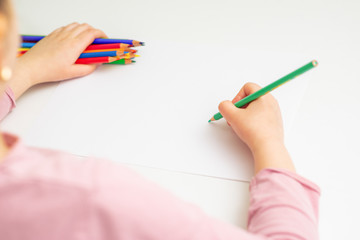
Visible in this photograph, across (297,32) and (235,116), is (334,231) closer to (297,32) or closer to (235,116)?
(235,116)

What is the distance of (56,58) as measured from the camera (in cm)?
69

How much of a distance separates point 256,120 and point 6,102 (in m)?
0.35

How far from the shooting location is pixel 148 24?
770mm

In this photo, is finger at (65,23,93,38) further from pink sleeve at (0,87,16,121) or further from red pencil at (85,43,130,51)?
pink sleeve at (0,87,16,121)

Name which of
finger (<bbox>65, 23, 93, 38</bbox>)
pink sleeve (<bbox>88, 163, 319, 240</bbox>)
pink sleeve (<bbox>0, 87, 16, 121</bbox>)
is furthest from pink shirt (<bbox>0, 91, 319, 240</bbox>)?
finger (<bbox>65, 23, 93, 38</bbox>)

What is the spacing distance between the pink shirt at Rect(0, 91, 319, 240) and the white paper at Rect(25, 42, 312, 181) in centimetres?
17

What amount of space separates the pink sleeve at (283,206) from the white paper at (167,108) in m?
0.05

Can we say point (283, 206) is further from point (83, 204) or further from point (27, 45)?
point (27, 45)

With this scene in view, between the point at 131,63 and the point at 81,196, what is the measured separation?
38 centimetres

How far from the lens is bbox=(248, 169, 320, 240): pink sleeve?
45 centimetres

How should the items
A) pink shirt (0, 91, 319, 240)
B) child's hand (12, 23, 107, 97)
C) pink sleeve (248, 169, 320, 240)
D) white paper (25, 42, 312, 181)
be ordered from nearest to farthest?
pink shirt (0, 91, 319, 240) → pink sleeve (248, 169, 320, 240) → white paper (25, 42, 312, 181) → child's hand (12, 23, 107, 97)

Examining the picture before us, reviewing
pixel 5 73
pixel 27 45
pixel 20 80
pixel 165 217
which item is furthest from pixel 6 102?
pixel 165 217

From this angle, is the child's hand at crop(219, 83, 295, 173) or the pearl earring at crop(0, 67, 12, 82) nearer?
the pearl earring at crop(0, 67, 12, 82)

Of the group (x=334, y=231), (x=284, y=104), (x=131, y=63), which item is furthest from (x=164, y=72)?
(x=334, y=231)
